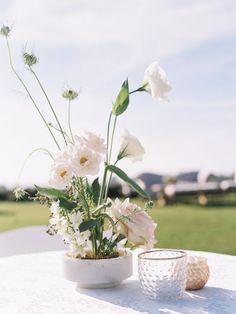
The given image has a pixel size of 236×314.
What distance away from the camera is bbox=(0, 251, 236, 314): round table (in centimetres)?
117

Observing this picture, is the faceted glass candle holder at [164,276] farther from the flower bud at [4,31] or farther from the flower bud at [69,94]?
the flower bud at [4,31]

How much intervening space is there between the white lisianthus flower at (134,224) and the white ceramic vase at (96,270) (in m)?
0.07

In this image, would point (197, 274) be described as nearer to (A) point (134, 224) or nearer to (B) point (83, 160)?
(A) point (134, 224)

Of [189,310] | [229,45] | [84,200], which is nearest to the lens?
[189,310]

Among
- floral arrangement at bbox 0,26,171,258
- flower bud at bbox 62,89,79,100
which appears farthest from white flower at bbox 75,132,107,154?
flower bud at bbox 62,89,79,100

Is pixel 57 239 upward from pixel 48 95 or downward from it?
downward

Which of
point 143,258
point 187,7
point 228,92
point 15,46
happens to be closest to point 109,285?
point 143,258

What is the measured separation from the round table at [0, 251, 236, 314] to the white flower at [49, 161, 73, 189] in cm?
Result: 26

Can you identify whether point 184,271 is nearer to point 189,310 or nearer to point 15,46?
point 189,310

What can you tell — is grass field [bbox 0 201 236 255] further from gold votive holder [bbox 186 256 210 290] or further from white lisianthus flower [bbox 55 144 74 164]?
white lisianthus flower [bbox 55 144 74 164]

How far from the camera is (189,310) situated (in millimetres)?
1151

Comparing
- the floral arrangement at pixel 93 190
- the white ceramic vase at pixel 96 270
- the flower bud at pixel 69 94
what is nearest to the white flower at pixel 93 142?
the floral arrangement at pixel 93 190

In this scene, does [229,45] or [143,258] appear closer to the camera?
[143,258]

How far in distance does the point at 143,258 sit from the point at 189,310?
154 millimetres
